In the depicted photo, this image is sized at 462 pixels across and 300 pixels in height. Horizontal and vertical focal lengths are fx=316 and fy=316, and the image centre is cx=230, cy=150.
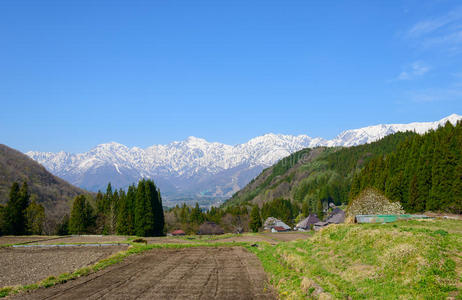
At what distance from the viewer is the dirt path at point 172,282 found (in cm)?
1989

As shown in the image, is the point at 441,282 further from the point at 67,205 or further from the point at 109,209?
Answer: the point at 67,205

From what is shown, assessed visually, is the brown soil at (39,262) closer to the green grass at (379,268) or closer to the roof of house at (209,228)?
the green grass at (379,268)

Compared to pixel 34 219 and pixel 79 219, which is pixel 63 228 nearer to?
pixel 79 219

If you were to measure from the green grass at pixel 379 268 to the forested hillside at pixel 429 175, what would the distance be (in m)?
49.9

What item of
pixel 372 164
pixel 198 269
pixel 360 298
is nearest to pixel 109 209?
pixel 198 269

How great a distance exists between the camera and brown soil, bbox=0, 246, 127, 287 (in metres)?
27.3

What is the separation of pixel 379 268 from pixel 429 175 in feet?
207

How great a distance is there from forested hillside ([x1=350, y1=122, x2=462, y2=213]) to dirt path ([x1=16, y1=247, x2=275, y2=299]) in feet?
172

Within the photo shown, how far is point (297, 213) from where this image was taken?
179875 millimetres

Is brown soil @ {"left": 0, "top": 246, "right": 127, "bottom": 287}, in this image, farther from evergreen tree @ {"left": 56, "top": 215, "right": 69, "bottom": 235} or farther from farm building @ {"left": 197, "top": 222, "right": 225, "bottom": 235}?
farm building @ {"left": 197, "top": 222, "right": 225, "bottom": 235}

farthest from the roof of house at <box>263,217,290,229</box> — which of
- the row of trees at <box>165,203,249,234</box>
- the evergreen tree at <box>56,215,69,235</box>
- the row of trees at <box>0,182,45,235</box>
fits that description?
the row of trees at <box>0,182,45,235</box>

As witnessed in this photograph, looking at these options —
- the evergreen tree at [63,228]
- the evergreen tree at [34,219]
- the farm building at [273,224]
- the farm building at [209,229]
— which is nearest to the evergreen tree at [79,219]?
the evergreen tree at [63,228]

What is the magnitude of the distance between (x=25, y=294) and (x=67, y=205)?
13939cm

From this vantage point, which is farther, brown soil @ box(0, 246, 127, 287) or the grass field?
brown soil @ box(0, 246, 127, 287)
